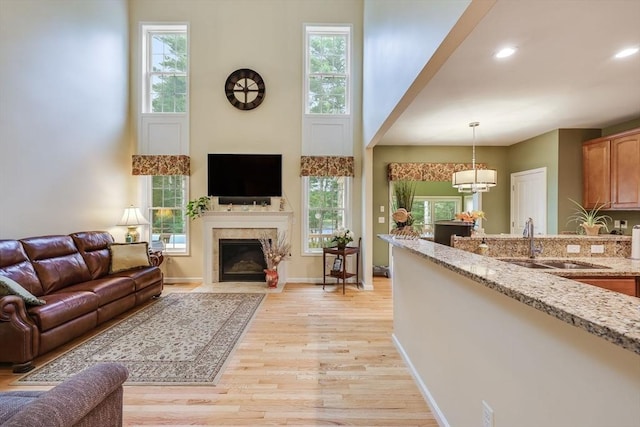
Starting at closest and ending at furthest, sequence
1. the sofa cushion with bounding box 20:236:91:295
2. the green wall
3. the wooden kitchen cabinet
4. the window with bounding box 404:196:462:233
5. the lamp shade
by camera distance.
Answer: the wooden kitchen cabinet
the sofa cushion with bounding box 20:236:91:295
the green wall
the lamp shade
the window with bounding box 404:196:462:233

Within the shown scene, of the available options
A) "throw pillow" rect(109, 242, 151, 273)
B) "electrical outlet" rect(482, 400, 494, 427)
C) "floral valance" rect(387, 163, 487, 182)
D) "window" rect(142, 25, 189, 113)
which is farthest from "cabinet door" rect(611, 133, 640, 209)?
"window" rect(142, 25, 189, 113)

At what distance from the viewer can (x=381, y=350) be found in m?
2.80

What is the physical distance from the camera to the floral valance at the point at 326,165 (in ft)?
17.7

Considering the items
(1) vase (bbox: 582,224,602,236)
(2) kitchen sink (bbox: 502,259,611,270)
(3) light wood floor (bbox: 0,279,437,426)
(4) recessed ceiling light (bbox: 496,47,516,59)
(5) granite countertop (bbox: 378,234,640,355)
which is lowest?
(3) light wood floor (bbox: 0,279,437,426)

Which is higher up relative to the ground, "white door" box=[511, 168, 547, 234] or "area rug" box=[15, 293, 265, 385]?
"white door" box=[511, 168, 547, 234]

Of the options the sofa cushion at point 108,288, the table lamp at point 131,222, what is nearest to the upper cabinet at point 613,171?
the sofa cushion at point 108,288

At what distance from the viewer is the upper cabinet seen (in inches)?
151

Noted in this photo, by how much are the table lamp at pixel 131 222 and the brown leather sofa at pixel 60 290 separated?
0.56 meters

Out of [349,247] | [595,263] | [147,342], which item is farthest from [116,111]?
[595,263]

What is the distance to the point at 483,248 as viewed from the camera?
265cm

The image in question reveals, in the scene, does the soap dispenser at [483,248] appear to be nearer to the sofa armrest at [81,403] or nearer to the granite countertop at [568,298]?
the granite countertop at [568,298]

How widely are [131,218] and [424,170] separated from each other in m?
5.22

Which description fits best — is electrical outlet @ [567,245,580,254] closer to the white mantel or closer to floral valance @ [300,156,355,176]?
floral valance @ [300,156,355,176]

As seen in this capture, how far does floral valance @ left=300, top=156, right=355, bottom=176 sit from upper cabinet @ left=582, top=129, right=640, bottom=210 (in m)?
3.60
